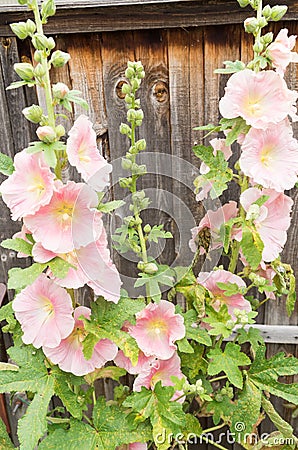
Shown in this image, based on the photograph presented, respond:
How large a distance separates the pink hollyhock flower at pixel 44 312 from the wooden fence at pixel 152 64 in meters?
0.42

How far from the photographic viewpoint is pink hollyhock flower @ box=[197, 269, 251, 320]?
1.36 metres

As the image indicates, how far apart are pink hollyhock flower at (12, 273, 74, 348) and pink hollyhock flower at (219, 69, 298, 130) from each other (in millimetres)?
587

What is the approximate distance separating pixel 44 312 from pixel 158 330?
0.31 metres

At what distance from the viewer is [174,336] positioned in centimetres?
129

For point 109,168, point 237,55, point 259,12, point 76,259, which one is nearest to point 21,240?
point 76,259

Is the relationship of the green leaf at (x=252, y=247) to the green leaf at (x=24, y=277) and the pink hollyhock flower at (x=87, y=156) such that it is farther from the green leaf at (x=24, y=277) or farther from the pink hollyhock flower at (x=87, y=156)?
the green leaf at (x=24, y=277)

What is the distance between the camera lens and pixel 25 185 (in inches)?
42.4

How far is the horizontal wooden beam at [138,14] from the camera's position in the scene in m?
1.51

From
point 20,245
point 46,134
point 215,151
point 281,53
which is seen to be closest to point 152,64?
point 215,151

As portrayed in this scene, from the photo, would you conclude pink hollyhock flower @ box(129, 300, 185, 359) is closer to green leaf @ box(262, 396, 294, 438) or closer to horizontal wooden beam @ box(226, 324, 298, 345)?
green leaf @ box(262, 396, 294, 438)

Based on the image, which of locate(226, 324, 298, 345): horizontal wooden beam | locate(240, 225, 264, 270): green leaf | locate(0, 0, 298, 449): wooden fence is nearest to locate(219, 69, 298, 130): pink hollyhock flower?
locate(240, 225, 264, 270): green leaf

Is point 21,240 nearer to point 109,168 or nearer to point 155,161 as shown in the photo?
point 109,168

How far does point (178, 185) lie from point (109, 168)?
1.70ft

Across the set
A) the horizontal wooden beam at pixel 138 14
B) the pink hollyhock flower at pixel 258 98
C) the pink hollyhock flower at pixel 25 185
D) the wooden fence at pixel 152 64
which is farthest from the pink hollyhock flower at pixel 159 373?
the horizontal wooden beam at pixel 138 14
